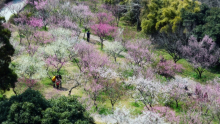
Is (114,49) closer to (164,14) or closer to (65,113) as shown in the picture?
(164,14)

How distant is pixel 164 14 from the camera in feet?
131

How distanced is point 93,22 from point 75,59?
43.6 ft

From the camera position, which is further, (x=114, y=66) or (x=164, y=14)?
(x=164, y=14)

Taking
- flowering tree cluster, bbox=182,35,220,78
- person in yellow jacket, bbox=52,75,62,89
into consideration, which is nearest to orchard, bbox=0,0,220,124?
person in yellow jacket, bbox=52,75,62,89

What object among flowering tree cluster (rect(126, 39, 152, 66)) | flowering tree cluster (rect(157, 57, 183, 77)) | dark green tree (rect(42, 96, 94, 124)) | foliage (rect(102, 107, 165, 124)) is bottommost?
flowering tree cluster (rect(157, 57, 183, 77))

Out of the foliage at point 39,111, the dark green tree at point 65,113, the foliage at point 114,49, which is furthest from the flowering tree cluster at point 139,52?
the foliage at point 39,111

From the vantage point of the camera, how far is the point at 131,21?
50031mm

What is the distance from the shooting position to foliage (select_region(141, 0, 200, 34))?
38.5m

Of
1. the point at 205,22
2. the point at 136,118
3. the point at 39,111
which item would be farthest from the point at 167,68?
the point at 39,111

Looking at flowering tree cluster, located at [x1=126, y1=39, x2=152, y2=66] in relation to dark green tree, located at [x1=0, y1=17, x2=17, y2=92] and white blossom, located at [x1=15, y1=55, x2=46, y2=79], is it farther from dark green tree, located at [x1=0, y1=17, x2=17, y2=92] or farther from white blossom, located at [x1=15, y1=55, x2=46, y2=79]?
dark green tree, located at [x1=0, y1=17, x2=17, y2=92]

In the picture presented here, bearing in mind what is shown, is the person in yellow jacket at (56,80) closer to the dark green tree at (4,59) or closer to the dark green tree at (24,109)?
the dark green tree at (4,59)

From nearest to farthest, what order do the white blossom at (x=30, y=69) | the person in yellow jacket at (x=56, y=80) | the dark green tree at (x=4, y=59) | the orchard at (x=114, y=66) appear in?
the orchard at (x=114, y=66) → the dark green tree at (x=4, y=59) → the white blossom at (x=30, y=69) → the person in yellow jacket at (x=56, y=80)

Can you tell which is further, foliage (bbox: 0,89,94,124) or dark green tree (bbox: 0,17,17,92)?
dark green tree (bbox: 0,17,17,92)

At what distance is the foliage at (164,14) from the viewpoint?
3847cm
